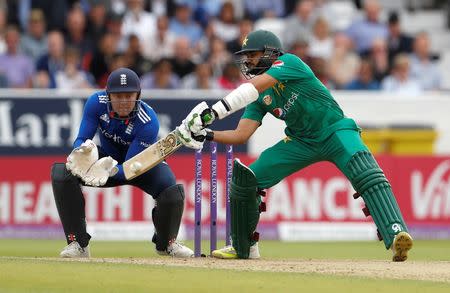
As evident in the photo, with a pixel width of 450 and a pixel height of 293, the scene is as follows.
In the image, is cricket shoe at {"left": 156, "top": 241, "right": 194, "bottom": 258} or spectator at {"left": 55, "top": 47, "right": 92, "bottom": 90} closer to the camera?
cricket shoe at {"left": 156, "top": 241, "right": 194, "bottom": 258}

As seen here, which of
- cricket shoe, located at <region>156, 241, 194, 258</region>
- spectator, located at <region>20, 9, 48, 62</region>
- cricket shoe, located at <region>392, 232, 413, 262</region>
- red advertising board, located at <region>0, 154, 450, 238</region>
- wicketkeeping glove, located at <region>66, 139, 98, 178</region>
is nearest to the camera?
cricket shoe, located at <region>392, 232, 413, 262</region>

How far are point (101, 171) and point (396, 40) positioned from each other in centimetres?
1038

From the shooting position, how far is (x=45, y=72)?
Answer: 17.3 m

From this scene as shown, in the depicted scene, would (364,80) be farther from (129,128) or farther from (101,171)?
(101,171)

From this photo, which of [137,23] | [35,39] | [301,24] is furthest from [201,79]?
[35,39]

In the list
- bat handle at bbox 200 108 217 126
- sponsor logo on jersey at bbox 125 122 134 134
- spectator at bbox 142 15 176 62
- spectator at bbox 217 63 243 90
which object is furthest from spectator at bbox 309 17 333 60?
bat handle at bbox 200 108 217 126

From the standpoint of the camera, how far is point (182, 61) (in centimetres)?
1808

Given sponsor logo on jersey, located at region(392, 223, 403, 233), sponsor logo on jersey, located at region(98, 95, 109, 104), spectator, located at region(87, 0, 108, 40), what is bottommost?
sponsor logo on jersey, located at region(392, 223, 403, 233)

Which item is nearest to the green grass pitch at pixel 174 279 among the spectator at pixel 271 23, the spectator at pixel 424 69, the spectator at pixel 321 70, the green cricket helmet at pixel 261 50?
the green cricket helmet at pixel 261 50

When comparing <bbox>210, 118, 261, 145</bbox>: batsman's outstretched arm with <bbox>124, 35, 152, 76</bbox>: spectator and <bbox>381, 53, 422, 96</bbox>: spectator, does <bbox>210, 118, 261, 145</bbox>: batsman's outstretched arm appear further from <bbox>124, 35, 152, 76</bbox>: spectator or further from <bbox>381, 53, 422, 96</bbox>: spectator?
<bbox>381, 53, 422, 96</bbox>: spectator

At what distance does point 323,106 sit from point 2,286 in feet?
11.2

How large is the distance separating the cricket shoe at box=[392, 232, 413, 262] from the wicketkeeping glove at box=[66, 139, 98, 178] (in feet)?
8.25

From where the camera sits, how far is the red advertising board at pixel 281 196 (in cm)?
1559

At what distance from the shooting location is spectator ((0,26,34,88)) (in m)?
17.3
